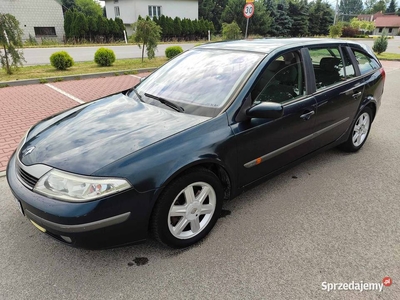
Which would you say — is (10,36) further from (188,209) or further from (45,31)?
(45,31)

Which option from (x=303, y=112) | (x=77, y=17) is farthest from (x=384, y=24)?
(x=303, y=112)

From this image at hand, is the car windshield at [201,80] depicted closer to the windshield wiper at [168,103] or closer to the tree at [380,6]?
the windshield wiper at [168,103]

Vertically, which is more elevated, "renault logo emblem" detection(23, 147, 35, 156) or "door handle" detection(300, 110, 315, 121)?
"door handle" detection(300, 110, 315, 121)

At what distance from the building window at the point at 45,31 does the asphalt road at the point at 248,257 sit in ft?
116

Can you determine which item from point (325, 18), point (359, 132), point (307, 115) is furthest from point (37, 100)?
point (325, 18)

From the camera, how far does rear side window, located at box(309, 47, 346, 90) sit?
130 inches

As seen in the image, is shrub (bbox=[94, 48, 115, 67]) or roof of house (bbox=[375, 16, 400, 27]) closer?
shrub (bbox=[94, 48, 115, 67])

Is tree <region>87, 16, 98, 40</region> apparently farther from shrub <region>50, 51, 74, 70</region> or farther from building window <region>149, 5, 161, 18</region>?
shrub <region>50, 51, 74, 70</region>

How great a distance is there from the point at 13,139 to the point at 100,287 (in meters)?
3.43

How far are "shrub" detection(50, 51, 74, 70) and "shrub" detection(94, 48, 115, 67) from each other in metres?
1.13

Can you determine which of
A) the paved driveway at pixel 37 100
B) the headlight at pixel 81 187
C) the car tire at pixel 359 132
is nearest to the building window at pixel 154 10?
the paved driveway at pixel 37 100

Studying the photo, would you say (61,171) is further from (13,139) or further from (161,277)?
(13,139)

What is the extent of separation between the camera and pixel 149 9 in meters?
34.1

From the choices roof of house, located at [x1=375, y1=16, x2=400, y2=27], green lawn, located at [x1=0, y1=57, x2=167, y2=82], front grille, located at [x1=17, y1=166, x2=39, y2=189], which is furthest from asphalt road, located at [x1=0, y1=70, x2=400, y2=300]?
roof of house, located at [x1=375, y1=16, x2=400, y2=27]
